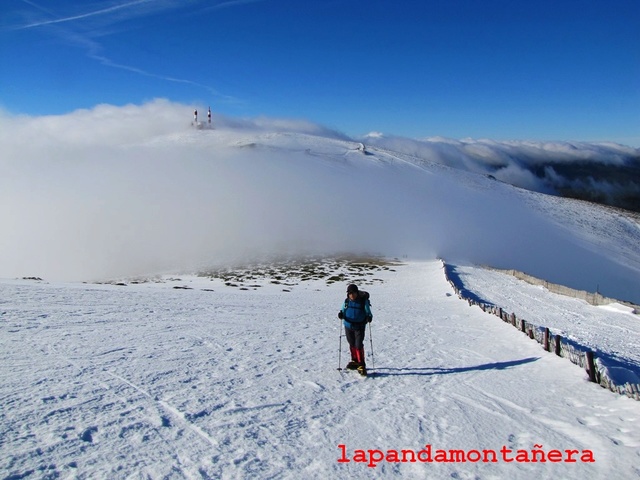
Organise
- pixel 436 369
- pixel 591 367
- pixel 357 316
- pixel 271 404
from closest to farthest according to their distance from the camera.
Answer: pixel 271 404, pixel 591 367, pixel 357 316, pixel 436 369

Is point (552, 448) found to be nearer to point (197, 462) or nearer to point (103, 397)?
point (197, 462)

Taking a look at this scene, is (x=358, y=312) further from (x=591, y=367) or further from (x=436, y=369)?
(x=591, y=367)

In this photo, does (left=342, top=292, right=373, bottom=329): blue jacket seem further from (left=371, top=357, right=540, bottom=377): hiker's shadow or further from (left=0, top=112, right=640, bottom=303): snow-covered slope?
(left=0, top=112, right=640, bottom=303): snow-covered slope

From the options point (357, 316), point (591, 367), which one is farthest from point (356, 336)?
point (591, 367)

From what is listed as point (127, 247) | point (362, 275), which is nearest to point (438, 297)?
point (362, 275)

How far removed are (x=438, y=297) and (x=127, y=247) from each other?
7194cm

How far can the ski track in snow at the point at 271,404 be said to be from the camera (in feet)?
21.3

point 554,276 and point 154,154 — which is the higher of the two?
point 154,154

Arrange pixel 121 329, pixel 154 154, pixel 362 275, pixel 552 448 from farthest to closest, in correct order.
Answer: pixel 154 154 → pixel 362 275 → pixel 121 329 → pixel 552 448

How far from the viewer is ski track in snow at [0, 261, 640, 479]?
6.50 metres

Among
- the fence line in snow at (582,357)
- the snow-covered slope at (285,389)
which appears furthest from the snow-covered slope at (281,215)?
the fence line in snow at (582,357)

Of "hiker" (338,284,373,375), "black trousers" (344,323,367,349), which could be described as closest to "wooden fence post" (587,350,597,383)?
"hiker" (338,284,373,375)

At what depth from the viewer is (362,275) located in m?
49.9

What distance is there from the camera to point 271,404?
876 cm
